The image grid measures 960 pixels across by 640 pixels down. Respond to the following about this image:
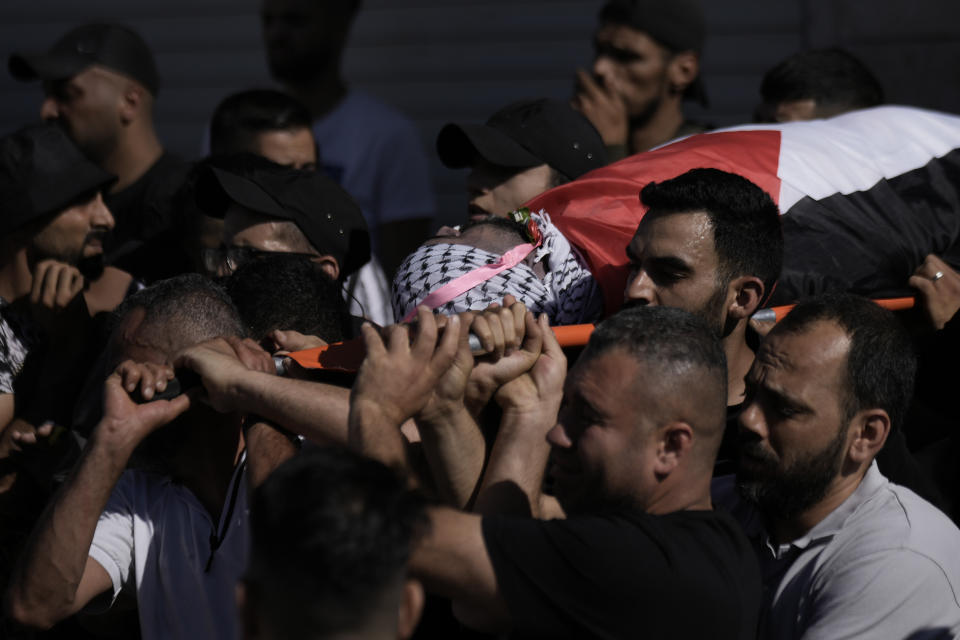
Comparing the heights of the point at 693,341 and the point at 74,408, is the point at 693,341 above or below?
above

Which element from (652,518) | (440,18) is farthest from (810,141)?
(440,18)

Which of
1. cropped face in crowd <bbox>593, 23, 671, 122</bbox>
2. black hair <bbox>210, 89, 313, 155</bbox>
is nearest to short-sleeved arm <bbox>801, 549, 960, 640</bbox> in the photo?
black hair <bbox>210, 89, 313, 155</bbox>

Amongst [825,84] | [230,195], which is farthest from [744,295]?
[825,84]

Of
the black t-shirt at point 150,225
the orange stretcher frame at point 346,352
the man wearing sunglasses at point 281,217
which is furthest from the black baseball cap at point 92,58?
the orange stretcher frame at point 346,352

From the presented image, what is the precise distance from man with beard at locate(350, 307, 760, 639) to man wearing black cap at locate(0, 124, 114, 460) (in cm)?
159

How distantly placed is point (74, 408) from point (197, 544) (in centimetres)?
92

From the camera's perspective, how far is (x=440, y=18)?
6879 millimetres

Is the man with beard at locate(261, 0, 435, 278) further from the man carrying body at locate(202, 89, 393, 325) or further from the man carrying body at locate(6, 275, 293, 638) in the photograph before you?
the man carrying body at locate(6, 275, 293, 638)

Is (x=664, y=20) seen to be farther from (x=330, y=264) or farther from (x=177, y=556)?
(x=177, y=556)

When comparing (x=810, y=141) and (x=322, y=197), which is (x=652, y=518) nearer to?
(x=810, y=141)

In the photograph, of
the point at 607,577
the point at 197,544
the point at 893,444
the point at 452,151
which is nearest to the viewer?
the point at 607,577

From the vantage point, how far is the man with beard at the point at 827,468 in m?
2.51

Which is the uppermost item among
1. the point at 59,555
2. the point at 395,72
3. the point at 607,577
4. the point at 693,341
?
the point at 693,341

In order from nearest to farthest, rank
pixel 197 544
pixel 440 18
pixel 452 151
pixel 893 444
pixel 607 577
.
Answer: pixel 607 577
pixel 197 544
pixel 893 444
pixel 452 151
pixel 440 18
